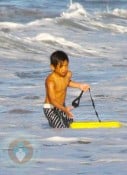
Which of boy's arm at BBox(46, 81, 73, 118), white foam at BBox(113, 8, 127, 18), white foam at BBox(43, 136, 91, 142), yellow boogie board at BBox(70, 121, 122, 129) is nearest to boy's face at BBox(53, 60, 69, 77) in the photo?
boy's arm at BBox(46, 81, 73, 118)

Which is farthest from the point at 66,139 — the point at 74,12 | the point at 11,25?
the point at 74,12

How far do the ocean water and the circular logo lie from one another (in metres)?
0.04

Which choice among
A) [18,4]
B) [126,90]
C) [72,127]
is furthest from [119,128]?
[18,4]

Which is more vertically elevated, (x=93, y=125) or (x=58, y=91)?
(x=58, y=91)

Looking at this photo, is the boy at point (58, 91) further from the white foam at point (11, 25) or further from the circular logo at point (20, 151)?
the white foam at point (11, 25)

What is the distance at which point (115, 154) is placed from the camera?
23.3 feet

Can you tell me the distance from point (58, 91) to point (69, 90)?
146 inches

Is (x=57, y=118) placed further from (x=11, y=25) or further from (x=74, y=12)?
(x=74, y=12)

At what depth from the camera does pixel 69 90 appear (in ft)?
40.5

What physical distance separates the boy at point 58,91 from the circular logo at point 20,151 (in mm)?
970

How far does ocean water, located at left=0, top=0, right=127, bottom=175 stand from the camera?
6840mm

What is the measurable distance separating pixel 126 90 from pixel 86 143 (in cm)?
469

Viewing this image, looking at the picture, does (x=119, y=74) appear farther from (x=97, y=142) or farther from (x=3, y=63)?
(x=97, y=142)

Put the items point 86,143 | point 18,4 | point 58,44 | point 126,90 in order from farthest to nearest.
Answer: point 18,4 → point 58,44 → point 126,90 → point 86,143
